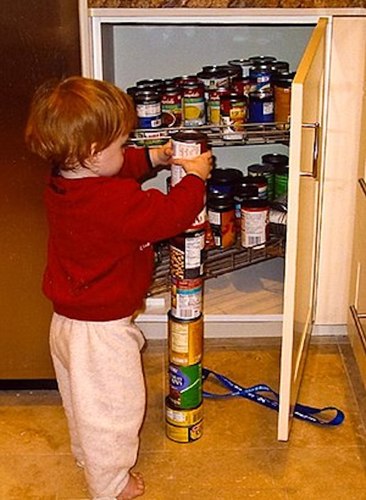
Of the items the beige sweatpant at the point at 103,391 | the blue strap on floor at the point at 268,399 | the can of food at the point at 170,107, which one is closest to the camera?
the beige sweatpant at the point at 103,391

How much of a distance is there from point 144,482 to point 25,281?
52 cm

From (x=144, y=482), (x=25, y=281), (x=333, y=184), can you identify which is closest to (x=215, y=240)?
(x=333, y=184)

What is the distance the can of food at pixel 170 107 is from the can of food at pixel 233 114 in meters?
0.11

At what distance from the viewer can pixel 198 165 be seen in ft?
5.74

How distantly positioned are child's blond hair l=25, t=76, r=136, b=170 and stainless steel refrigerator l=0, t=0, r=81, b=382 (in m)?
A: 0.26

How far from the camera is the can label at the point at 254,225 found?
7.40ft

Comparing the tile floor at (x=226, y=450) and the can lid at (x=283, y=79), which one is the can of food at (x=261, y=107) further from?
the tile floor at (x=226, y=450)

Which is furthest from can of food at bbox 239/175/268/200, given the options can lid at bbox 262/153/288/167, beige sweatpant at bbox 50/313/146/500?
beige sweatpant at bbox 50/313/146/500

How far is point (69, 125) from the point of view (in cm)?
159

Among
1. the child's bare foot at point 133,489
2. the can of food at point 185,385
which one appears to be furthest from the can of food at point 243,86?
the child's bare foot at point 133,489

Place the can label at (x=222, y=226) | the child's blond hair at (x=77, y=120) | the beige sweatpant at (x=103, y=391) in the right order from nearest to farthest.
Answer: the child's blond hair at (x=77, y=120) → the beige sweatpant at (x=103, y=391) → the can label at (x=222, y=226)

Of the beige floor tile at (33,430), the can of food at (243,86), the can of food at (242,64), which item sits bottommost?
the beige floor tile at (33,430)

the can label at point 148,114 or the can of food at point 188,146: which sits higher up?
the can label at point 148,114

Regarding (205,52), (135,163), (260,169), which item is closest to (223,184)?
(260,169)
